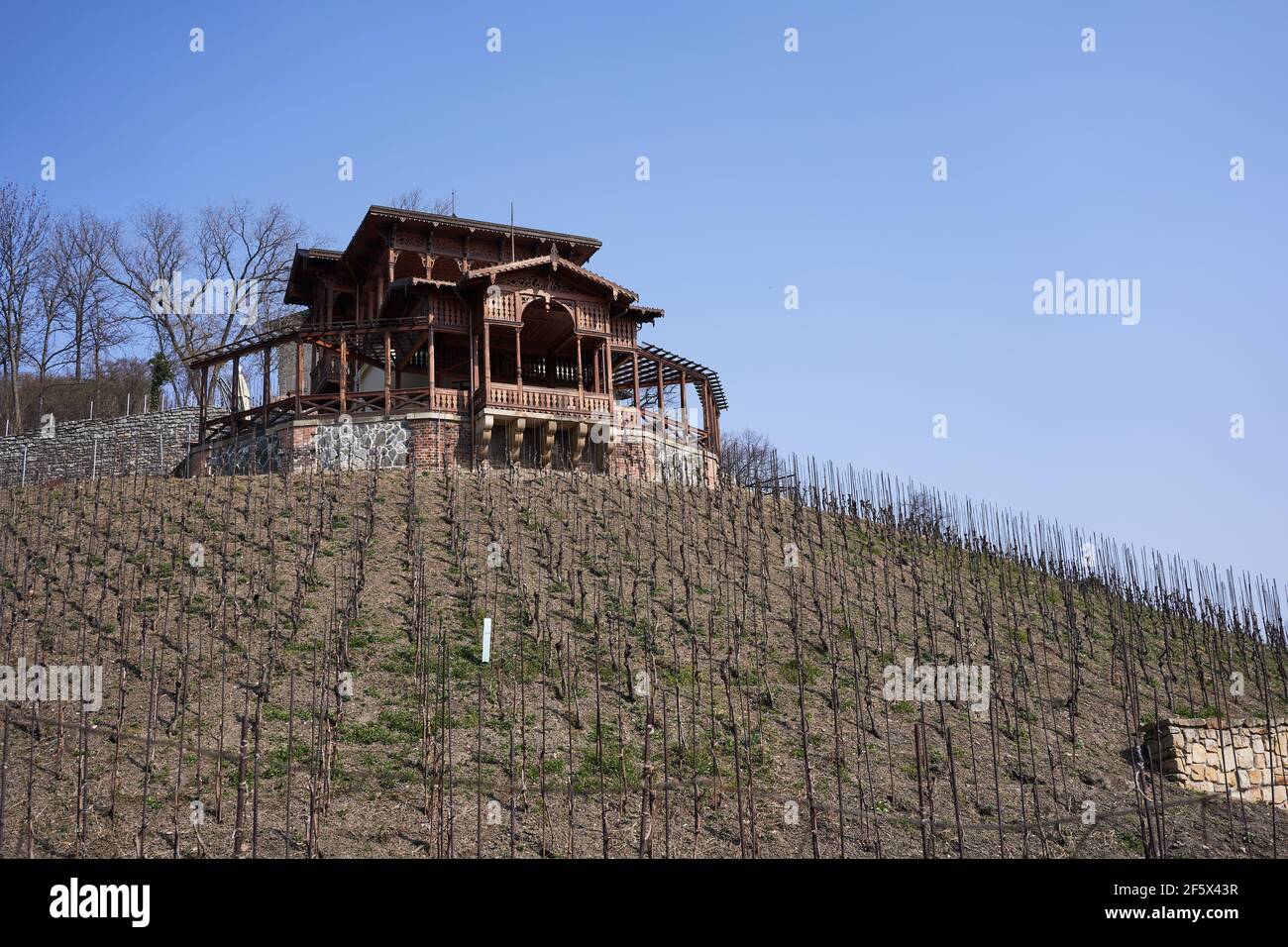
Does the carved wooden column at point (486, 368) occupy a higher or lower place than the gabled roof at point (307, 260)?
lower

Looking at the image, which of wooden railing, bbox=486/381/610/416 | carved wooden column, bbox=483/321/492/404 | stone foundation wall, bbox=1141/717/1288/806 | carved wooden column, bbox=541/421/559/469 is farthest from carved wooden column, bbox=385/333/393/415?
stone foundation wall, bbox=1141/717/1288/806

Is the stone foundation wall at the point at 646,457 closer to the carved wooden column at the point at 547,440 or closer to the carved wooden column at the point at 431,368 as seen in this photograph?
the carved wooden column at the point at 547,440

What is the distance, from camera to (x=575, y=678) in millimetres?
14289

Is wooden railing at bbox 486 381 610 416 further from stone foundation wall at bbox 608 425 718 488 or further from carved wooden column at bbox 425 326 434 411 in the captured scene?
carved wooden column at bbox 425 326 434 411

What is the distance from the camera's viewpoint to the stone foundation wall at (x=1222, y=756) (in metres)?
14.3

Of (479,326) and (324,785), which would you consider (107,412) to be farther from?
(324,785)

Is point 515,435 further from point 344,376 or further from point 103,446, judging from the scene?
point 103,446

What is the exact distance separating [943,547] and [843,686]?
831 centimetres

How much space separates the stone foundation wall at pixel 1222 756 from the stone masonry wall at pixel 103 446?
87.2 ft

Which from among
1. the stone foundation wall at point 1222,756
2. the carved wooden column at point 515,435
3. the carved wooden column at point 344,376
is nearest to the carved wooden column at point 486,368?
the carved wooden column at point 515,435

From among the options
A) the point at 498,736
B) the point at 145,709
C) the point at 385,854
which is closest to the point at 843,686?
the point at 498,736

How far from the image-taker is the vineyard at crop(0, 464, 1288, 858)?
11.8 m

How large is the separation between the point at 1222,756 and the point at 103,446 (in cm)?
3034
